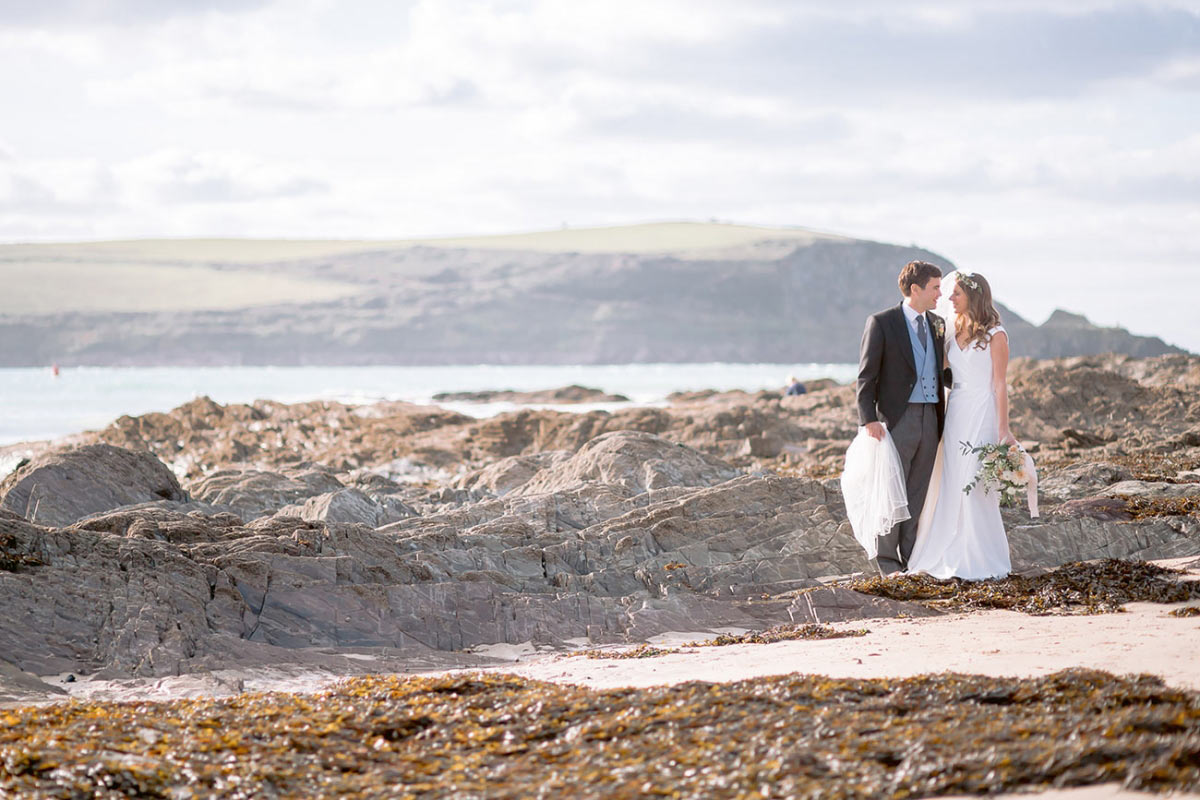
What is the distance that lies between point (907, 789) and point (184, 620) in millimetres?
4569

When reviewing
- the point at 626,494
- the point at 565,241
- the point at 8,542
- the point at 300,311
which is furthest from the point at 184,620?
the point at 565,241

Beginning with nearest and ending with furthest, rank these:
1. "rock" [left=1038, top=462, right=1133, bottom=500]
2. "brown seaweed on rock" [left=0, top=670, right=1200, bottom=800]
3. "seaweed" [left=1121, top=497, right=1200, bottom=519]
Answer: "brown seaweed on rock" [left=0, top=670, right=1200, bottom=800], "seaweed" [left=1121, top=497, right=1200, bottom=519], "rock" [left=1038, top=462, right=1133, bottom=500]

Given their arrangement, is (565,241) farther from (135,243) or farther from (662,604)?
(662,604)

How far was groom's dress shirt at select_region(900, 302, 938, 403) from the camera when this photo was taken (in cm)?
841

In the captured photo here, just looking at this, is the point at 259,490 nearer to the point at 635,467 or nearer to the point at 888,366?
the point at 635,467

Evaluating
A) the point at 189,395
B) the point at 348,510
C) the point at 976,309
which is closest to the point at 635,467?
the point at 348,510

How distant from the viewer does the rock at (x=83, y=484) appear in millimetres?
11109

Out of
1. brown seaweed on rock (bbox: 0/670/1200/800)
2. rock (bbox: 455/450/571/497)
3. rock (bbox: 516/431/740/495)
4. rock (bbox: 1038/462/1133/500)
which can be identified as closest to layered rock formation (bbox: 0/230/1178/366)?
rock (bbox: 455/450/571/497)

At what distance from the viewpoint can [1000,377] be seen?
8.24 metres

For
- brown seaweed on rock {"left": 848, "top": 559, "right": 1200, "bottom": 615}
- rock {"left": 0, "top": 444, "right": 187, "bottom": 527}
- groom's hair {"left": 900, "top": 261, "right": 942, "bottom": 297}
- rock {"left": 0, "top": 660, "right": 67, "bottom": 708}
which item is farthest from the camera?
rock {"left": 0, "top": 444, "right": 187, "bottom": 527}

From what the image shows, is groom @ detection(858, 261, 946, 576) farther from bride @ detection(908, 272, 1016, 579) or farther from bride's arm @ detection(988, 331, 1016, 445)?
bride's arm @ detection(988, 331, 1016, 445)

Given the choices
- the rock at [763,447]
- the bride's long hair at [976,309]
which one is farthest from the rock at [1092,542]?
the rock at [763,447]

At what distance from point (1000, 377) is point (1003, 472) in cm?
65

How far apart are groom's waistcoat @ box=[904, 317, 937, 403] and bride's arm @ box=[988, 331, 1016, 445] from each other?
0.39 m
